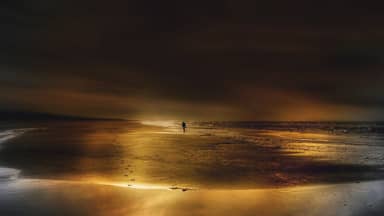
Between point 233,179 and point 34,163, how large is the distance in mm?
9705

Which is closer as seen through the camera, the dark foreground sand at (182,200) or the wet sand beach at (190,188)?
the dark foreground sand at (182,200)

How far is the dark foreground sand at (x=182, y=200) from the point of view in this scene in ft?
28.7

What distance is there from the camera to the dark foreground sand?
873cm

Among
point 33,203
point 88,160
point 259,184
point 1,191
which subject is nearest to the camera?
point 33,203

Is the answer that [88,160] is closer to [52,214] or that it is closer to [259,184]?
[259,184]

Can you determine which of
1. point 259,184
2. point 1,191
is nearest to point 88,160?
point 1,191

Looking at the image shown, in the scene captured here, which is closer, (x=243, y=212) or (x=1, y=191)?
(x=243, y=212)

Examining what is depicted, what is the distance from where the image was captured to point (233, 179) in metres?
13.6

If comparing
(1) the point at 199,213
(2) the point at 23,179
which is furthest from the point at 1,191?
(1) the point at 199,213

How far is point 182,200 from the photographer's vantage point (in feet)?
32.2

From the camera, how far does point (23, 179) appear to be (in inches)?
528

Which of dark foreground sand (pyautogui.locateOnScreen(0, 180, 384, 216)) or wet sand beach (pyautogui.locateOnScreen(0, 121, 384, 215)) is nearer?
dark foreground sand (pyautogui.locateOnScreen(0, 180, 384, 216))

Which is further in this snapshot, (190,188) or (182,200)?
(190,188)

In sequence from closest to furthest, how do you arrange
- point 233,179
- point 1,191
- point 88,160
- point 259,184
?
1. point 1,191
2. point 259,184
3. point 233,179
4. point 88,160
